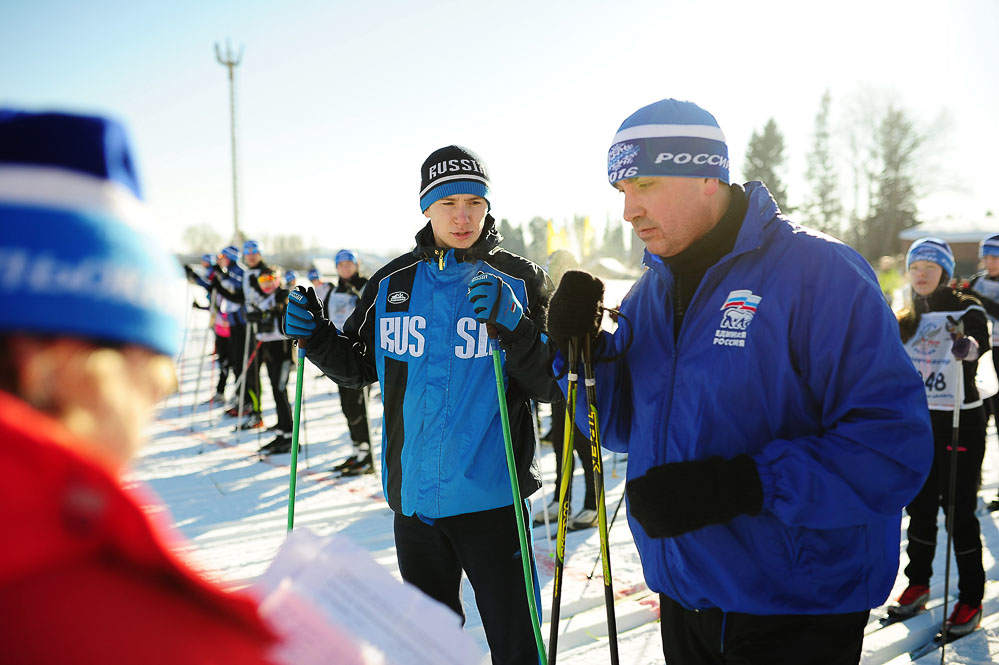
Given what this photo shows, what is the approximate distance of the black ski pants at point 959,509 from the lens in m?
3.65

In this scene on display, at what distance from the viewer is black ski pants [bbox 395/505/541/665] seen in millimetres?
2285

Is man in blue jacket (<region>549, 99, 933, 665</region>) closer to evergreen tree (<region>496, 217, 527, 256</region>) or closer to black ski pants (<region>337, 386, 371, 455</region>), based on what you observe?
Result: black ski pants (<region>337, 386, 371, 455</region>)

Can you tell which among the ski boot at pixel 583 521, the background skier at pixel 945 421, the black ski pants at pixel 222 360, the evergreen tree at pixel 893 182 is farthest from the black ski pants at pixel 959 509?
the evergreen tree at pixel 893 182

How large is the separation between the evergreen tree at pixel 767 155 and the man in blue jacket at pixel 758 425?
48.2 metres

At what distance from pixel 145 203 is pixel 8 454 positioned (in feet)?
0.99

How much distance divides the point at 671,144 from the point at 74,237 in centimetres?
157

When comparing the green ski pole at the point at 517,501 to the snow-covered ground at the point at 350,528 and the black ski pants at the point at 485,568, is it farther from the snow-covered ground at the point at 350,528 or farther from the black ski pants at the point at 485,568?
the snow-covered ground at the point at 350,528

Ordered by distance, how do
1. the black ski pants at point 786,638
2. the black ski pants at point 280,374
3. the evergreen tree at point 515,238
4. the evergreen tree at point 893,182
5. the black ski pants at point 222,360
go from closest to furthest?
the black ski pants at point 786,638 → the black ski pants at point 280,374 → the black ski pants at point 222,360 → the evergreen tree at point 893,182 → the evergreen tree at point 515,238

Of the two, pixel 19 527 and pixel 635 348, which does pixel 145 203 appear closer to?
pixel 19 527

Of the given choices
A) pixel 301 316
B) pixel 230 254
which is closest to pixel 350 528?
pixel 301 316

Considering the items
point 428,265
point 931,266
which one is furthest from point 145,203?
point 931,266

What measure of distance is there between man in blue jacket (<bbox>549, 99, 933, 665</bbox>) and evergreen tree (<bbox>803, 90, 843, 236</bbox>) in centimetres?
4690

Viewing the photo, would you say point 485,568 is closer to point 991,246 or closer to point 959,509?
point 959,509

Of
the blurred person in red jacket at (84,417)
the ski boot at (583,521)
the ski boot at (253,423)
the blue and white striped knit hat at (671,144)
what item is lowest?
the ski boot at (583,521)
